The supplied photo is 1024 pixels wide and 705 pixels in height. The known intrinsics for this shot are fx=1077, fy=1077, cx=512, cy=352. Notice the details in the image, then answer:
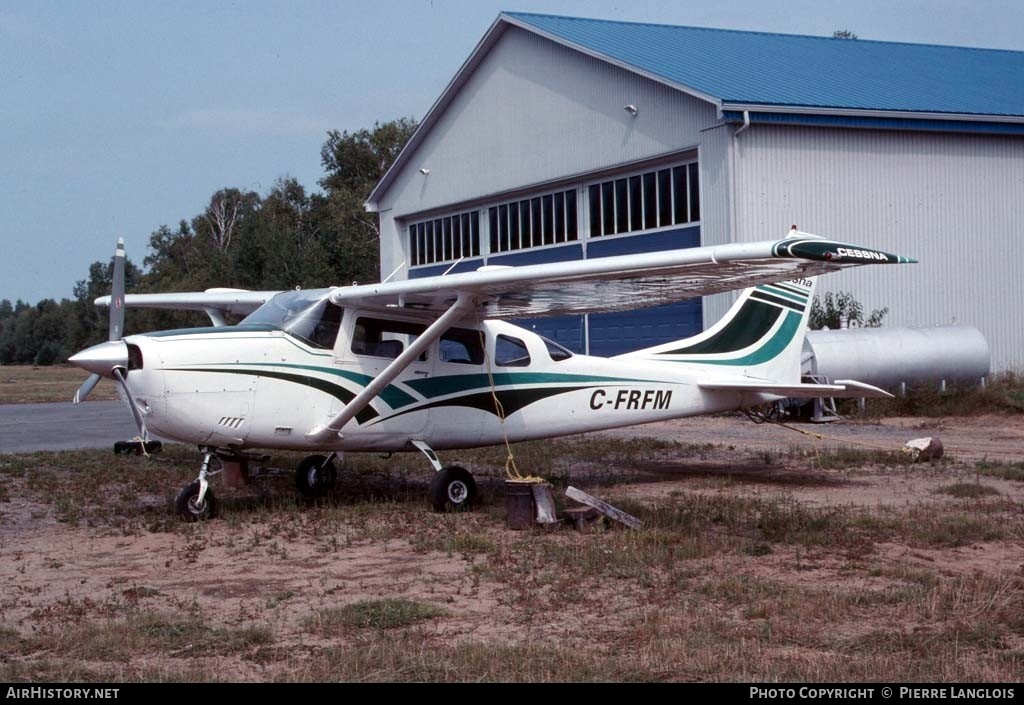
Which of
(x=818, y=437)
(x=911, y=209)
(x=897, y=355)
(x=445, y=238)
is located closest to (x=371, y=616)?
(x=818, y=437)

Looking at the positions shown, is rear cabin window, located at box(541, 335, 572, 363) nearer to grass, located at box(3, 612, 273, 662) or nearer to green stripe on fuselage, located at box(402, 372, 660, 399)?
green stripe on fuselage, located at box(402, 372, 660, 399)

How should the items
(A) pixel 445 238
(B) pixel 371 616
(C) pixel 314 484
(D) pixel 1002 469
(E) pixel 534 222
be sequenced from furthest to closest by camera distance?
(A) pixel 445 238 < (E) pixel 534 222 < (D) pixel 1002 469 < (C) pixel 314 484 < (B) pixel 371 616

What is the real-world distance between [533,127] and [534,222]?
2.45 meters

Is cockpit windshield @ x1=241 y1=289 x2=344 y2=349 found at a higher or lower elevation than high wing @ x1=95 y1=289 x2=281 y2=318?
lower

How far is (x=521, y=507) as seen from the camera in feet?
30.8

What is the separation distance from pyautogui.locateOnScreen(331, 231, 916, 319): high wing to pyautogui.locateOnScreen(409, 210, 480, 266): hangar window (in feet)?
64.0

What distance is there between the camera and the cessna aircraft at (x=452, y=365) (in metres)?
9.52

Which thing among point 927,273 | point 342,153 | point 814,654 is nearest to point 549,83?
point 927,273

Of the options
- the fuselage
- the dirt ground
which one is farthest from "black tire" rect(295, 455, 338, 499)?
the fuselage

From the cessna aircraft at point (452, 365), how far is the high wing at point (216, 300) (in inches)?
93.2

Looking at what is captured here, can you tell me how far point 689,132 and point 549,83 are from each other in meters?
5.52

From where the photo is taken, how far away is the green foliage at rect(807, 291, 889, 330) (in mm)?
22406

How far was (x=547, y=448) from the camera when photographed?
1608 cm

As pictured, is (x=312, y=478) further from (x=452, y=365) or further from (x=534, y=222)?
(x=534, y=222)
